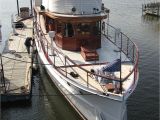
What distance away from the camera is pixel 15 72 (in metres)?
29.9

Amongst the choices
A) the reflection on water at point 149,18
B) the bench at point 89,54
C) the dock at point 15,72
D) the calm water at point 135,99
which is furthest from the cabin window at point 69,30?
the reflection on water at point 149,18

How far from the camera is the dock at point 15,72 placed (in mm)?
25922

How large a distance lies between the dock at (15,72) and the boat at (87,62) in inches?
99.8

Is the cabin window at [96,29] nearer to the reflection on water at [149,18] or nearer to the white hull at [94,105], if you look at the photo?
the white hull at [94,105]

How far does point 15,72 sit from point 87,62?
812cm

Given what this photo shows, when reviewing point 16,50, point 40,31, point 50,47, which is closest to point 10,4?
point 16,50

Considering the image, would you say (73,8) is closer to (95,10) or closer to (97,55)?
(95,10)

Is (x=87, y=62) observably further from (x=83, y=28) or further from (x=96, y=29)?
(x=96, y=29)

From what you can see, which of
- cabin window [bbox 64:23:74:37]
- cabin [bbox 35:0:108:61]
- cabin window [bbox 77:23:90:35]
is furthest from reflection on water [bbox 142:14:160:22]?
cabin window [bbox 64:23:74:37]

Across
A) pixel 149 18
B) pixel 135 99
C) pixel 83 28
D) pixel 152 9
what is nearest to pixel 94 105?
pixel 135 99

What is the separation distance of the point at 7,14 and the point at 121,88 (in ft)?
153

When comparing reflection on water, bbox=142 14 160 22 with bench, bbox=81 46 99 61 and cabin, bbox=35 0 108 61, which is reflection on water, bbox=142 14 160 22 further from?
bench, bbox=81 46 99 61

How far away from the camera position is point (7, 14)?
2464 inches

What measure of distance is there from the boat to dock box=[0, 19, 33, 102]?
2536 mm
